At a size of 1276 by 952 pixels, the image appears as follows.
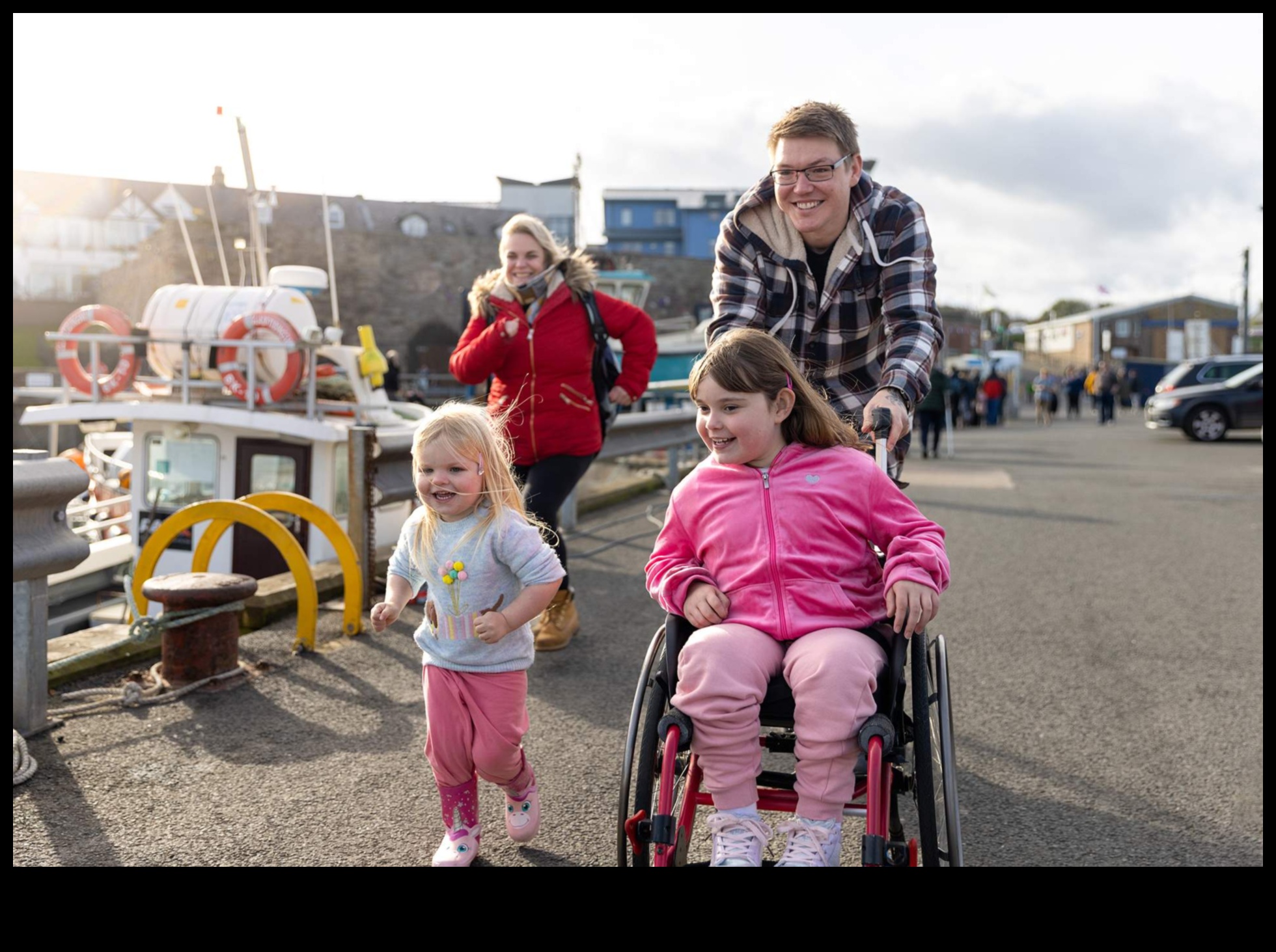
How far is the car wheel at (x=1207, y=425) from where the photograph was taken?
27047 mm

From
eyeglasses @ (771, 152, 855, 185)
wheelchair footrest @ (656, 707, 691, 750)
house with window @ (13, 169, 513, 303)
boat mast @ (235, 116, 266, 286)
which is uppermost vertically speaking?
house with window @ (13, 169, 513, 303)

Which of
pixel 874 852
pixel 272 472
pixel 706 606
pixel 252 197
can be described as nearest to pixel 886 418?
pixel 706 606

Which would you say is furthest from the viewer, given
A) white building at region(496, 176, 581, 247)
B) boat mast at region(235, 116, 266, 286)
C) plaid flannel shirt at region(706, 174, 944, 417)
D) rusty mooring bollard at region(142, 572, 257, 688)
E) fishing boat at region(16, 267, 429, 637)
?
white building at region(496, 176, 581, 247)

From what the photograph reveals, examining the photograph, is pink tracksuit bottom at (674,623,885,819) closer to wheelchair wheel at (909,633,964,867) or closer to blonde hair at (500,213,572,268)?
wheelchair wheel at (909,633,964,867)

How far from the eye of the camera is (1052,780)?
14.2 feet

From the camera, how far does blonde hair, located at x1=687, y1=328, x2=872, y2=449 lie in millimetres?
3117

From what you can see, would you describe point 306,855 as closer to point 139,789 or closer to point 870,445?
point 139,789

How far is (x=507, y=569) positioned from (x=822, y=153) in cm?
156

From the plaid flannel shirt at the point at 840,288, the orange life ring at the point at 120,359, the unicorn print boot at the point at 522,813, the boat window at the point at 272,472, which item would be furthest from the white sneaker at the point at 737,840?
the orange life ring at the point at 120,359

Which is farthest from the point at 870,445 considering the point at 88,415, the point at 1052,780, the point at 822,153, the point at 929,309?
the point at 88,415

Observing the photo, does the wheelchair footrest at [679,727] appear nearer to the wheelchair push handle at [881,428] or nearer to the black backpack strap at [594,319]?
the wheelchair push handle at [881,428]

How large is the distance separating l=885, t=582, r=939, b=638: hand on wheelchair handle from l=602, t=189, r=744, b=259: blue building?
86.8 m

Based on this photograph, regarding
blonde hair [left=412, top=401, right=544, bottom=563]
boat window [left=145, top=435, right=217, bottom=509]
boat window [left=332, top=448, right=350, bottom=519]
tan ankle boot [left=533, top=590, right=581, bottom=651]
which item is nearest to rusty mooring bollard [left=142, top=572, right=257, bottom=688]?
tan ankle boot [left=533, top=590, right=581, bottom=651]
